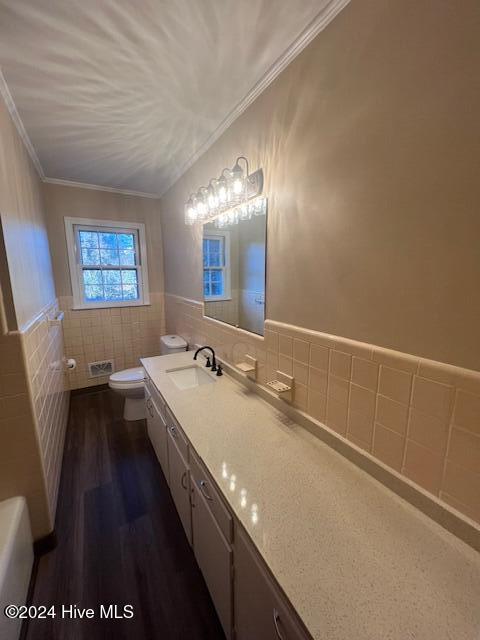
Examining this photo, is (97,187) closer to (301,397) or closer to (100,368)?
(100,368)

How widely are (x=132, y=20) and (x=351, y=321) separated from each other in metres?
1.46

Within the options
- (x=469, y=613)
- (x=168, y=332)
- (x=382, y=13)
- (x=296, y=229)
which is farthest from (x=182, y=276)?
(x=469, y=613)

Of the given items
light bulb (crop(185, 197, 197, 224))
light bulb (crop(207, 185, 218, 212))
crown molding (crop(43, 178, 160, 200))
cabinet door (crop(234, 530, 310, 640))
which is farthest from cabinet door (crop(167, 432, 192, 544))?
crown molding (crop(43, 178, 160, 200))

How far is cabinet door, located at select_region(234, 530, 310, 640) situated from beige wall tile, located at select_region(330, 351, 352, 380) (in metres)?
0.64

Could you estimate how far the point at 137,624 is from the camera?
1096 millimetres

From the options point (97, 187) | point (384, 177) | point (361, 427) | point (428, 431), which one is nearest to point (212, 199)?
point (384, 177)

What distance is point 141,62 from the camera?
120 centimetres

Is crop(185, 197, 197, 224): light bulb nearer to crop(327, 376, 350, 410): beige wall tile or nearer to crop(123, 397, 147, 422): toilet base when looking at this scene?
crop(327, 376, 350, 410): beige wall tile

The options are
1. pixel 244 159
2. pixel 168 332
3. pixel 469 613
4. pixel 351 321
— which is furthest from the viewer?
pixel 168 332

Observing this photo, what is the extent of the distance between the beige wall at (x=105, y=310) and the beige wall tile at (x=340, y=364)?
2.81 meters

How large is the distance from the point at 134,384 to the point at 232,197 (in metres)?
1.81

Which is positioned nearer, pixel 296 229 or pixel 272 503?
pixel 272 503

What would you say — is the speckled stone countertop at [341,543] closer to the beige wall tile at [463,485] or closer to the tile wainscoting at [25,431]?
the beige wall tile at [463,485]

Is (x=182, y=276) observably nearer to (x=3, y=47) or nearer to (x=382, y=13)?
(x=3, y=47)
